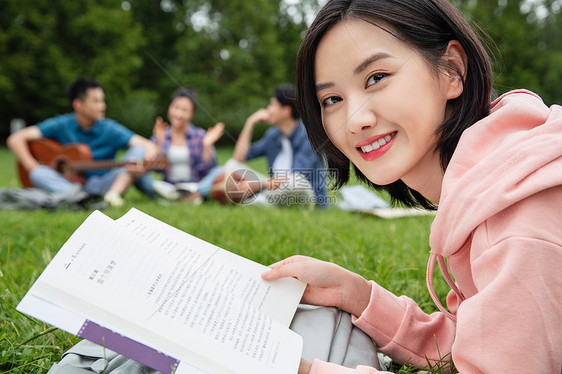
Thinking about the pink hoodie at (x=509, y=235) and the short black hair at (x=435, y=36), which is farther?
the short black hair at (x=435, y=36)

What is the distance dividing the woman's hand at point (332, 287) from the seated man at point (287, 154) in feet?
8.32

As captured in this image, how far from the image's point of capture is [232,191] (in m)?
3.64

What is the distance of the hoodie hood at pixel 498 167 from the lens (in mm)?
644

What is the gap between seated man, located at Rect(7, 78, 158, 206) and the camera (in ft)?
13.7

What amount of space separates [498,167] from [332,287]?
1.65 ft

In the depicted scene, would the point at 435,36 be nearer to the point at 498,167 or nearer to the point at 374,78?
the point at 374,78

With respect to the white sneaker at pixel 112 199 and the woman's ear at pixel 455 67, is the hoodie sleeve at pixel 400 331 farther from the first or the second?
the white sneaker at pixel 112 199

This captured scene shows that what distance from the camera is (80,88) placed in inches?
178

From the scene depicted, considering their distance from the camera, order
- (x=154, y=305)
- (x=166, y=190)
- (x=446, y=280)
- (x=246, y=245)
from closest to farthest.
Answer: (x=154, y=305) < (x=446, y=280) < (x=246, y=245) < (x=166, y=190)

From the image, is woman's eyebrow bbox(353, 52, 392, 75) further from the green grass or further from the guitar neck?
the guitar neck

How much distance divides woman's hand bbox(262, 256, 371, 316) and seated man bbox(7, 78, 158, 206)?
11.0 feet

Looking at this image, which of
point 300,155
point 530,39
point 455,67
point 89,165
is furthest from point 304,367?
point 530,39

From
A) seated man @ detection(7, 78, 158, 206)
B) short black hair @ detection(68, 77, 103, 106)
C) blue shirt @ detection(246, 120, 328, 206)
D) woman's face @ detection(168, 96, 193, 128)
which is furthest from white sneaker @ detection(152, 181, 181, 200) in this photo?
short black hair @ detection(68, 77, 103, 106)

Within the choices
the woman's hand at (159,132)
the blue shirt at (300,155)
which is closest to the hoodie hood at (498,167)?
the blue shirt at (300,155)
